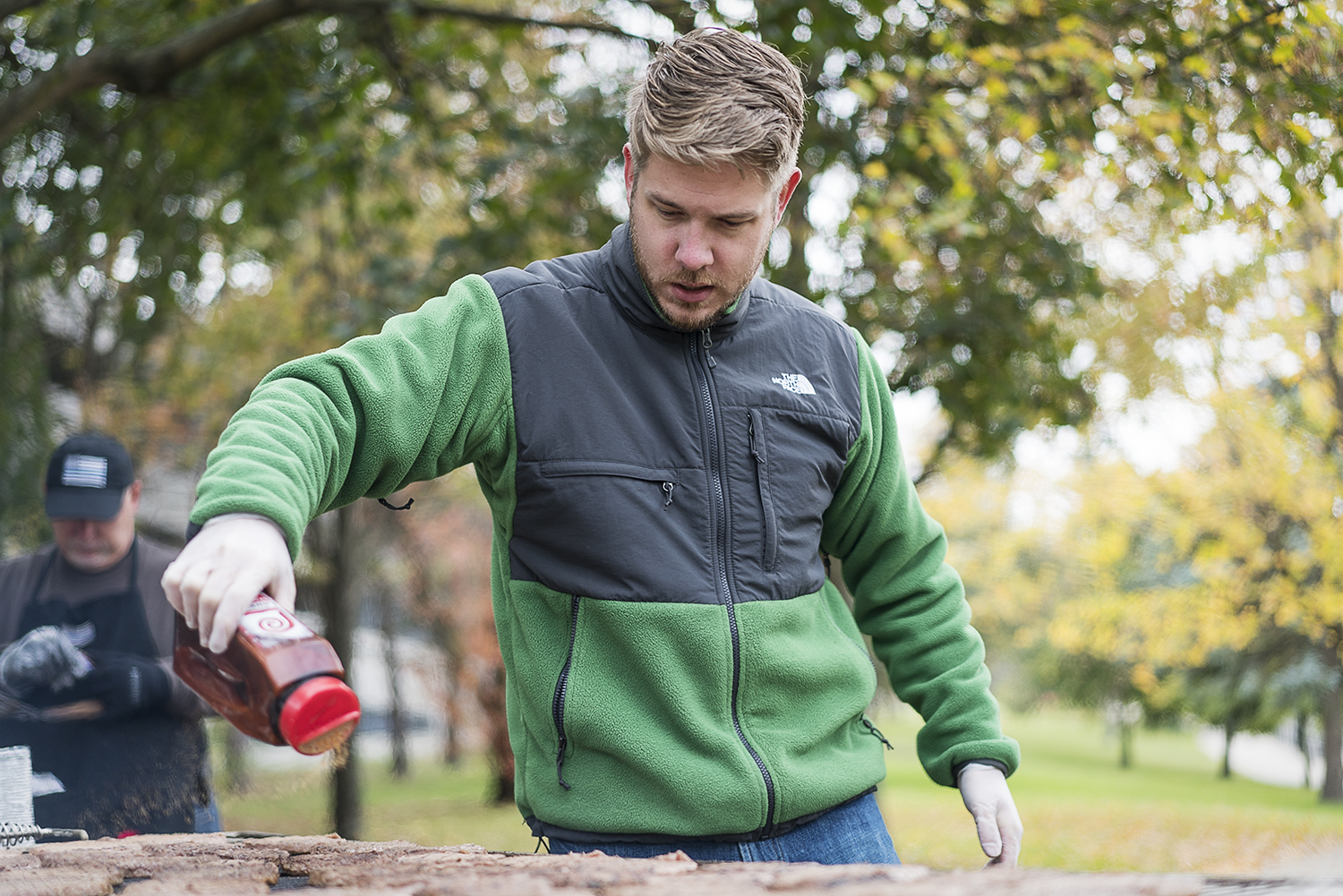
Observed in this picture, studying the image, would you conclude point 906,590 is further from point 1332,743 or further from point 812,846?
point 1332,743

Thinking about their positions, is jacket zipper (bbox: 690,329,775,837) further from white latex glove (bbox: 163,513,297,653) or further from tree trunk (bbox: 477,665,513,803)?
tree trunk (bbox: 477,665,513,803)

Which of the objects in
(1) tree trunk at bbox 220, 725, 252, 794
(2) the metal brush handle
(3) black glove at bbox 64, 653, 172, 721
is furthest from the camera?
(1) tree trunk at bbox 220, 725, 252, 794

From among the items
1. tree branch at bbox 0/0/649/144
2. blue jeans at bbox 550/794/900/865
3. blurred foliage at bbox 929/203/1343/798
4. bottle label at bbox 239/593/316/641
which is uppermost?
bottle label at bbox 239/593/316/641

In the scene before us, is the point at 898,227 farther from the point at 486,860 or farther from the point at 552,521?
the point at 486,860

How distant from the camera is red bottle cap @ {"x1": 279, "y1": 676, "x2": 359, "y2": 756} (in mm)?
1188

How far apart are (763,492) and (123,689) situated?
109 inches

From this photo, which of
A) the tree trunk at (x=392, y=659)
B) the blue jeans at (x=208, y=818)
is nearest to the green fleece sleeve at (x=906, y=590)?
the blue jeans at (x=208, y=818)

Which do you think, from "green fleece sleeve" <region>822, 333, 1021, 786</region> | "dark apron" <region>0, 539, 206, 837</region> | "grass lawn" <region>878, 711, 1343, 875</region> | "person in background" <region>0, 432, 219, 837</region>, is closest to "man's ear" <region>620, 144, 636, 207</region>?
"green fleece sleeve" <region>822, 333, 1021, 786</region>

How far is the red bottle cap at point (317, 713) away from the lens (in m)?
1.19

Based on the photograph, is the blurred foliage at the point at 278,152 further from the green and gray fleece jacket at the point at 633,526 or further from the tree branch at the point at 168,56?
the green and gray fleece jacket at the point at 633,526

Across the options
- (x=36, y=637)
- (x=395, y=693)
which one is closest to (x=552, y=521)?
(x=36, y=637)

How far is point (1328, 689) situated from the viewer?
12.0m

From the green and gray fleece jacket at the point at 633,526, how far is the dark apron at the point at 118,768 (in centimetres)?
232

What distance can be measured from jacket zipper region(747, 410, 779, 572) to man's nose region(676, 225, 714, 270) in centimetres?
29
